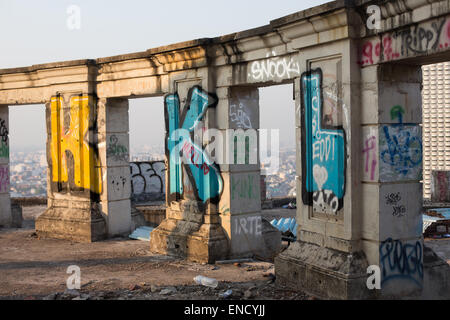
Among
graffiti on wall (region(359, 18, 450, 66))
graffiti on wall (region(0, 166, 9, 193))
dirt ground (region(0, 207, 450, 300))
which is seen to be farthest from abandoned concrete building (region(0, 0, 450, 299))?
graffiti on wall (region(0, 166, 9, 193))

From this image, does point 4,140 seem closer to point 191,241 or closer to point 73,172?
point 73,172

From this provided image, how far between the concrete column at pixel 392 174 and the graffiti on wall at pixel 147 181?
45.4 feet

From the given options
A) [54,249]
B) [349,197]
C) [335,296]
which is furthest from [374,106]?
[54,249]

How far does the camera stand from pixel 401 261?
6633 mm

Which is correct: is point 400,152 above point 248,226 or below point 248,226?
above

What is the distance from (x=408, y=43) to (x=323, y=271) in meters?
2.99

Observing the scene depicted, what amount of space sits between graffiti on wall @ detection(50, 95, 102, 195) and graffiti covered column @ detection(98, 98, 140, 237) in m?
0.22

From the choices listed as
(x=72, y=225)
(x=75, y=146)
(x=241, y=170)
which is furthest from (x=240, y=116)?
(x=72, y=225)

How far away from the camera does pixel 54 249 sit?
10.9 metres

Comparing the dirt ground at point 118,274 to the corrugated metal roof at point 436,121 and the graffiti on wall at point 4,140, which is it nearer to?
the graffiti on wall at point 4,140

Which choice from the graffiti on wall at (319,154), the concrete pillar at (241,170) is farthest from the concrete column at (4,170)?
the graffiti on wall at (319,154)

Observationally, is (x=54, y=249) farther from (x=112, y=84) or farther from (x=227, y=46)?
(x=227, y=46)

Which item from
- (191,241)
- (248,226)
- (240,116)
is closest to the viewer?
(240,116)

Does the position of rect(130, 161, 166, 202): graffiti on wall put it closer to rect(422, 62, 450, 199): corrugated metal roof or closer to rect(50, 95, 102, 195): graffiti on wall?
rect(50, 95, 102, 195): graffiti on wall
